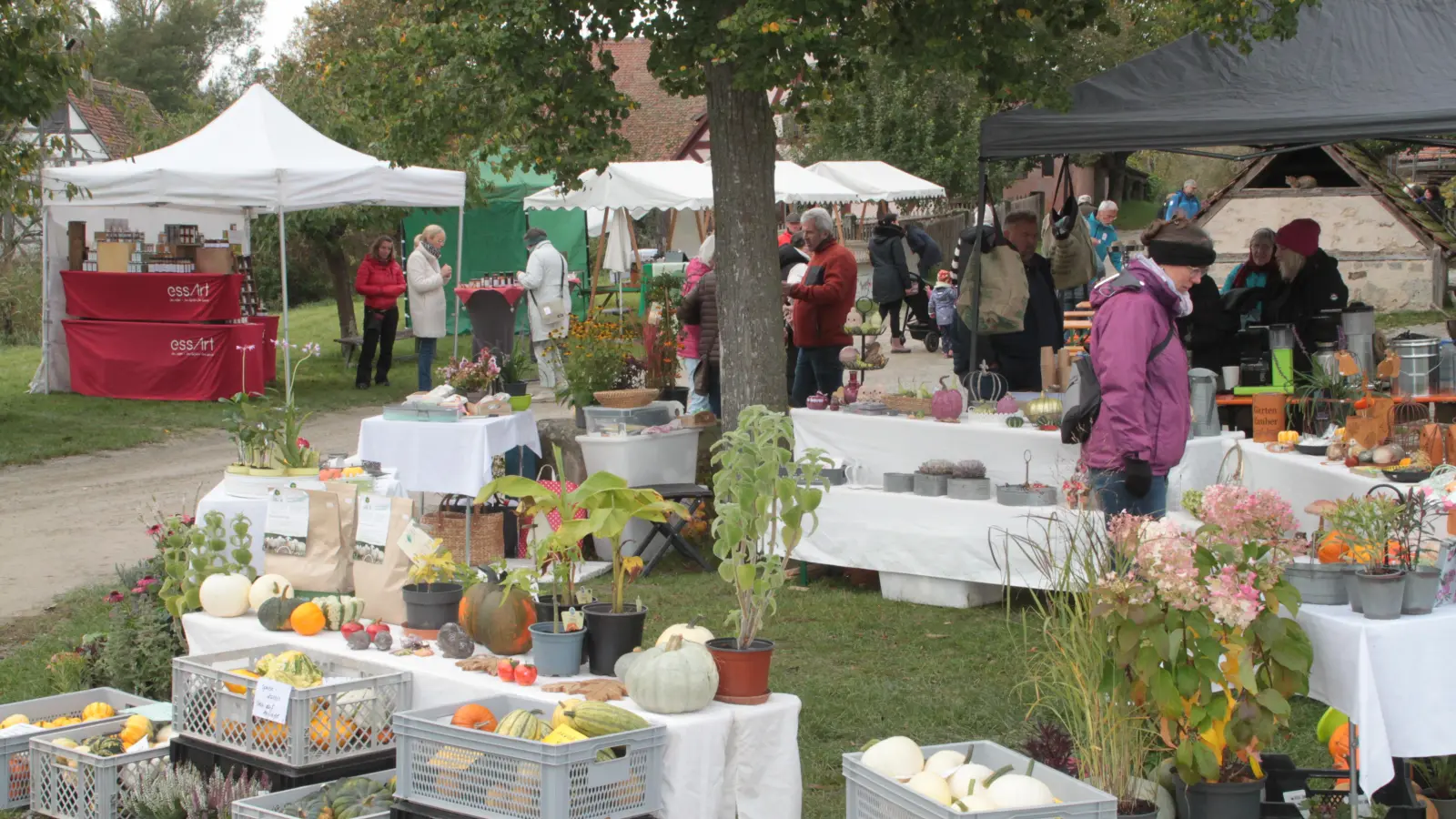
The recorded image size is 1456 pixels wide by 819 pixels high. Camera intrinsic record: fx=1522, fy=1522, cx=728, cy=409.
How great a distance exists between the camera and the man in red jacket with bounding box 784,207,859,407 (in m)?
9.51

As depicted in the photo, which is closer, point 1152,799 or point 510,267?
point 1152,799

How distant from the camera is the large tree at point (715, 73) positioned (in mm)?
8516

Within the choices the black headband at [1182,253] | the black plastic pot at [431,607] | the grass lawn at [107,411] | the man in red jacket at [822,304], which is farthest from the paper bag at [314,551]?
the grass lawn at [107,411]

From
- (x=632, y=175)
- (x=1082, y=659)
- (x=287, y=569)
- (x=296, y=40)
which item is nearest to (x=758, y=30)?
→ (x=287, y=569)

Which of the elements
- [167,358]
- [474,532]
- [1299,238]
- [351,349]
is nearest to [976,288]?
[1299,238]

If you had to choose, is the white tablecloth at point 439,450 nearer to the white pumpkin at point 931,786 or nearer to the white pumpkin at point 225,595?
the white pumpkin at point 225,595

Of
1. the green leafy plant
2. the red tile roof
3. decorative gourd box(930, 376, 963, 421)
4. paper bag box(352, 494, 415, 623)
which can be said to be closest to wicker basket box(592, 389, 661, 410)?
decorative gourd box(930, 376, 963, 421)

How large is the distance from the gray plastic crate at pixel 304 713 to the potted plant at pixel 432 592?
0.26 m

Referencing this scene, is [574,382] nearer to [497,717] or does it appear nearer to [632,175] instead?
[497,717]

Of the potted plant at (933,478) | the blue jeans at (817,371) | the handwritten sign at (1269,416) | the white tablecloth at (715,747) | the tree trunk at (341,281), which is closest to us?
the white tablecloth at (715,747)

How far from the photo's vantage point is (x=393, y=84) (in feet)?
30.0

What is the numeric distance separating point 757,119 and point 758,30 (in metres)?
1.00

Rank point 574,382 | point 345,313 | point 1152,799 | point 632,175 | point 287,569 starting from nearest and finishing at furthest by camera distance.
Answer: point 1152,799 → point 287,569 → point 574,382 → point 632,175 → point 345,313

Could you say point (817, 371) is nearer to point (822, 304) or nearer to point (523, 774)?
point (822, 304)
